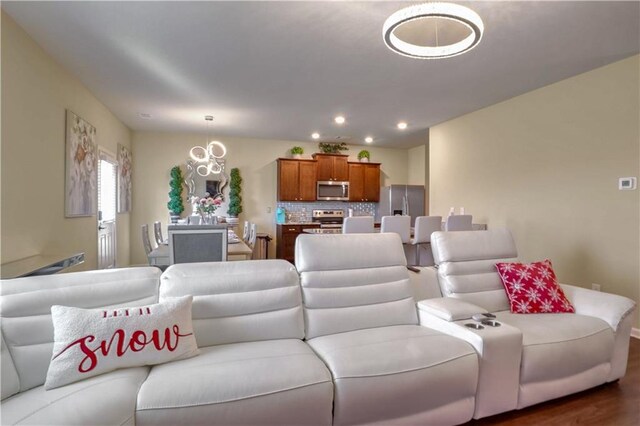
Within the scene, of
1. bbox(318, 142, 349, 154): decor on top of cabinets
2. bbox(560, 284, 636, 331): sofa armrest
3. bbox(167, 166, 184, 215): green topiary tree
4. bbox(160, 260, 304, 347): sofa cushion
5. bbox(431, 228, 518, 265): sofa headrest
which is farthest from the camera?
bbox(318, 142, 349, 154): decor on top of cabinets

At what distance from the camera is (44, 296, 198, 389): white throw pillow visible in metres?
1.36

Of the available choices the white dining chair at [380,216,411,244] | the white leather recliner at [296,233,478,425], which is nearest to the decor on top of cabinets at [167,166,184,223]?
the white dining chair at [380,216,411,244]

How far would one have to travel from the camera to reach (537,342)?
1.90 metres

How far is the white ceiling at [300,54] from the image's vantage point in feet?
7.90

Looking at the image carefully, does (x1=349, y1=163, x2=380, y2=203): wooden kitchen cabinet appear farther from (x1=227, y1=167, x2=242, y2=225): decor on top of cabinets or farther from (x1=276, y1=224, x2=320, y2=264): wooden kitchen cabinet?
(x1=227, y1=167, x2=242, y2=225): decor on top of cabinets

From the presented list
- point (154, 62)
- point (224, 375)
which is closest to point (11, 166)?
point (154, 62)

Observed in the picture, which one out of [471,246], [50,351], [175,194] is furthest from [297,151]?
[50,351]

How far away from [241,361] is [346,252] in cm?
98

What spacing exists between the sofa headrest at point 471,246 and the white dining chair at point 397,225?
1516 mm

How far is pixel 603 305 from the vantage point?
2.24 meters

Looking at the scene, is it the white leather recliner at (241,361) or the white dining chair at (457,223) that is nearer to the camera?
the white leather recliner at (241,361)

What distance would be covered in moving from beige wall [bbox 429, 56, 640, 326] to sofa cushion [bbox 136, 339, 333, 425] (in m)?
3.43

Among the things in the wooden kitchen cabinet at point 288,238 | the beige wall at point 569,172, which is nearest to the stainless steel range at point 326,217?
the wooden kitchen cabinet at point 288,238

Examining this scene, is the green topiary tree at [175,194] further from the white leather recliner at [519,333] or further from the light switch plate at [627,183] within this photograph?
the light switch plate at [627,183]
